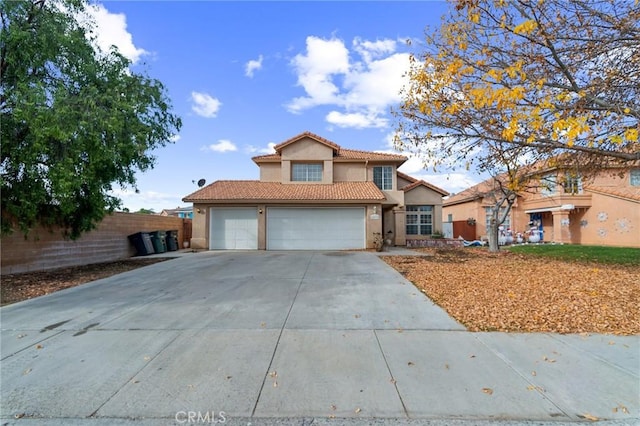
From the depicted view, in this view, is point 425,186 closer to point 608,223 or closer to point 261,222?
point 608,223

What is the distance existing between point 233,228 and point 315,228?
4430 mm

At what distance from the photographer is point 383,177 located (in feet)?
66.5

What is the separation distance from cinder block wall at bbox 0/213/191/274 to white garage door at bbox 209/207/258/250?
341cm

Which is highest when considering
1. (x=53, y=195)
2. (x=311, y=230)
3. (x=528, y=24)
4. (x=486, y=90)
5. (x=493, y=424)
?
(x=528, y=24)

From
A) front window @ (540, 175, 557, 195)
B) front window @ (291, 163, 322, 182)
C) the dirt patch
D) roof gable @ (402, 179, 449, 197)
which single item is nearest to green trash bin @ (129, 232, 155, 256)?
the dirt patch

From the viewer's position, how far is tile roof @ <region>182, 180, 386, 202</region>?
16.9 m

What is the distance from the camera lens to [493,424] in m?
2.75

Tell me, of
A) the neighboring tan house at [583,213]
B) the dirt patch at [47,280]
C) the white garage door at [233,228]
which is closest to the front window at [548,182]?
the neighboring tan house at [583,213]

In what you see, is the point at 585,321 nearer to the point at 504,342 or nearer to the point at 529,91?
the point at 504,342

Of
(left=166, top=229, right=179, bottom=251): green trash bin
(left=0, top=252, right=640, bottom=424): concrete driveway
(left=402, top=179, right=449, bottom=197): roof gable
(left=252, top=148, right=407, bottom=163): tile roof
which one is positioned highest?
(left=252, top=148, right=407, bottom=163): tile roof

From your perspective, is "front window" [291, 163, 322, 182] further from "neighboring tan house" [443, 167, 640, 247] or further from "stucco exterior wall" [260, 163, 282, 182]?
"neighboring tan house" [443, 167, 640, 247]

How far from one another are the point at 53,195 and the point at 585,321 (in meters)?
12.4

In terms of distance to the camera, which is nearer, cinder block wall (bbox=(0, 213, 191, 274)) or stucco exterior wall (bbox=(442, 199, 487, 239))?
cinder block wall (bbox=(0, 213, 191, 274))

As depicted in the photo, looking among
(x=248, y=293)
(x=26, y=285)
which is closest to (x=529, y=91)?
(x=248, y=293)
